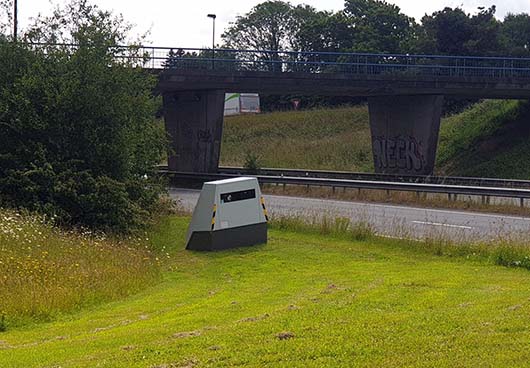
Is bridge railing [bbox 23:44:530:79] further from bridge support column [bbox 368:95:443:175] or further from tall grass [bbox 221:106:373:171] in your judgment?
tall grass [bbox 221:106:373:171]

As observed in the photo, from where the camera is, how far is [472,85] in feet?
152

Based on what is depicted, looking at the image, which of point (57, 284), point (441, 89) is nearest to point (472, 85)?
point (441, 89)

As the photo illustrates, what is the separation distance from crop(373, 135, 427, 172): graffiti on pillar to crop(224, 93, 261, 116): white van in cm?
3968

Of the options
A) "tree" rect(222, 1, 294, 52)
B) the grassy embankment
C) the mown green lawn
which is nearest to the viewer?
the mown green lawn

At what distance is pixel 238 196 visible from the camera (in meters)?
18.7

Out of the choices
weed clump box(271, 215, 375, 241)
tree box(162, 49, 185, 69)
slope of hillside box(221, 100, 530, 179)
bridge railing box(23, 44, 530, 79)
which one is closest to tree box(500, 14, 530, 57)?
slope of hillside box(221, 100, 530, 179)

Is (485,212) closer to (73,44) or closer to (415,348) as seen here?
(73,44)

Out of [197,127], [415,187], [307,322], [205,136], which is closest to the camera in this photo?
[307,322]

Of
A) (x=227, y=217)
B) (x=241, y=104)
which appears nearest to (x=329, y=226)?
(x=227, y=217)

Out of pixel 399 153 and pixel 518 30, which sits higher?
pixel 518 30

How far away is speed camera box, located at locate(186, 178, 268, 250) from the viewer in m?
18.4

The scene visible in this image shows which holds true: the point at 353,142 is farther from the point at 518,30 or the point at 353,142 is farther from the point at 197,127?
the point at 518,30

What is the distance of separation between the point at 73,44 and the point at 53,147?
3.24 meters

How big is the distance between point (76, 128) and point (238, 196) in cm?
520
